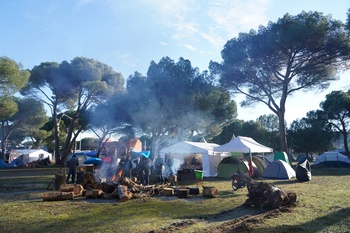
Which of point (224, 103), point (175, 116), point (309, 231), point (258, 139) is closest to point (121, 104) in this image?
point (175, 116)

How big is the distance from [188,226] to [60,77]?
23328mm

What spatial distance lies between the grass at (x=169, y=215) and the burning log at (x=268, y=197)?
0.21m

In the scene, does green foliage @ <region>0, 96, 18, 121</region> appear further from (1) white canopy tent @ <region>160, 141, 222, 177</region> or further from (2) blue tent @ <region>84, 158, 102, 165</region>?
(1) white canopy tent @ <region>160, 141, 222, 177</region>

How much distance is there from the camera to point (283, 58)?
19078 millimetres

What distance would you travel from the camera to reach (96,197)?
8305 millimetres

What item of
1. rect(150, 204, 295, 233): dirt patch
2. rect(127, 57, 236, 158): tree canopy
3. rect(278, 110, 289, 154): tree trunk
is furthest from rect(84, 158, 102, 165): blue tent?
rect(278, 110, 289, 154): tree trunk

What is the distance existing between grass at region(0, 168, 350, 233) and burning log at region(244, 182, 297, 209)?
21 cm

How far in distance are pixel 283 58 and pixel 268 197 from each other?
14801 mm

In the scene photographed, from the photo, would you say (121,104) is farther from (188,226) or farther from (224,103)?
(188,226)

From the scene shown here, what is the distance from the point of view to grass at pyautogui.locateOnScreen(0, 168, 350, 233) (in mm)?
4930

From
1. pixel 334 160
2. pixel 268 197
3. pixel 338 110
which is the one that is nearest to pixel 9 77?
pixel 268 197

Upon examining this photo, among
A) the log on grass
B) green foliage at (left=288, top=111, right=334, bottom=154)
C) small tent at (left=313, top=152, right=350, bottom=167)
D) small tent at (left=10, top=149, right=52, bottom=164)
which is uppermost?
green foliage at (left=288, top=111, right=334, bottom=154)

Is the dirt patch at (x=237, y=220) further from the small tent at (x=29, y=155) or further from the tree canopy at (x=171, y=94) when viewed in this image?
the small tent at (x=29, y=155)

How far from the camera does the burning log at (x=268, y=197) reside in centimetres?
626
